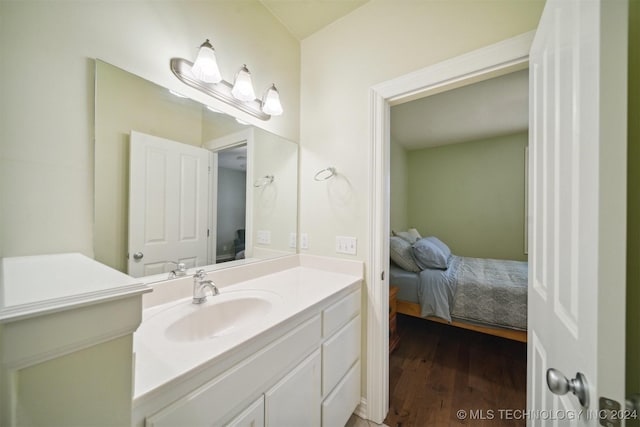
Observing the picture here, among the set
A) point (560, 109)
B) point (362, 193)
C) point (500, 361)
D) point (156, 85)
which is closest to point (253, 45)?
point (156, 85)

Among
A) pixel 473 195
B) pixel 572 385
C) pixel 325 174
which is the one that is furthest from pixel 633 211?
pixel 473 195

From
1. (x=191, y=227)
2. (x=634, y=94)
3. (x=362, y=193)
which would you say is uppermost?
(x=634, y=94)

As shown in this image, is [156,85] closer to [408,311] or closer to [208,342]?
[208,342]

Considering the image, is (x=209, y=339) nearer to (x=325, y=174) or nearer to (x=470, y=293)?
(x=325, y=174)

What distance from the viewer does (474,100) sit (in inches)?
104

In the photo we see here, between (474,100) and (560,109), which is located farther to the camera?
(474,100)

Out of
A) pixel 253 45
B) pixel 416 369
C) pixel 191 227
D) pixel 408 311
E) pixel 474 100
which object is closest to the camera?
pixel 191 227

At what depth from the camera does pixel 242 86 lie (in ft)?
4.30

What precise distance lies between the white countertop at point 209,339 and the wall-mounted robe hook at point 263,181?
2.00ft

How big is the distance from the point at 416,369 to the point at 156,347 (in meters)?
2.03

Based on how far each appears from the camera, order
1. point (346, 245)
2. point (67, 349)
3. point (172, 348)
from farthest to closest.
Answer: point (346, 245), point (172, 348), point (67, 349)

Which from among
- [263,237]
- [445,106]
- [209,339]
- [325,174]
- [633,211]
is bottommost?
[209,339]

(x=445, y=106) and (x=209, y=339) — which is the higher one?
(x=445, y=106)

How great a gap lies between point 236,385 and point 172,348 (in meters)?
0.22
